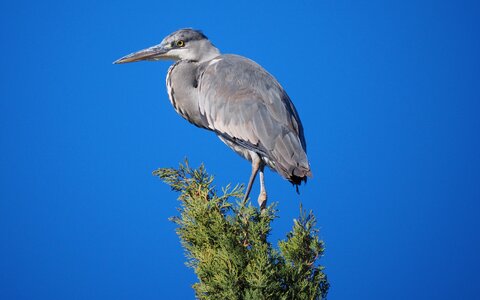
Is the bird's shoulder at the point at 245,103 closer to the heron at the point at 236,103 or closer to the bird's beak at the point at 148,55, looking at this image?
the heron at the point at 236,103

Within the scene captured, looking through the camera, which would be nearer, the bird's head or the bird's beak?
the bird's beak

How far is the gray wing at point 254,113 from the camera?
409 cm

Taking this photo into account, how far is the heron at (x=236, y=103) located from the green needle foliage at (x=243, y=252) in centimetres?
114

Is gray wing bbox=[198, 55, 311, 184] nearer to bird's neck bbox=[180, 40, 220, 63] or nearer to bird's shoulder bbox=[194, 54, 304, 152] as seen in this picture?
bird's shoulder bbox=[194, 54, 304, 152]

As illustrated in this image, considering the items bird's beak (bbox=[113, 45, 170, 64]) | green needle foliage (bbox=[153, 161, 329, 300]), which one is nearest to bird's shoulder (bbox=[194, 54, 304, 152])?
bird's beak (bbox=[113, 45, 170, 64])

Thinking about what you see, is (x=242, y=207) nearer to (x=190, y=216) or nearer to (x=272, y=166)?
(x=190, y=216)

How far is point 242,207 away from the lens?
9.05 ft

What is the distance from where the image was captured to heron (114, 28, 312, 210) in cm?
418

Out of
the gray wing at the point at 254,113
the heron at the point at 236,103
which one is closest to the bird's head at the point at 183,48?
the heron at the point at 236,103

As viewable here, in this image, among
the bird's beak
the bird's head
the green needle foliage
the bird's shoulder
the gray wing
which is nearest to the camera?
the green needle foliage

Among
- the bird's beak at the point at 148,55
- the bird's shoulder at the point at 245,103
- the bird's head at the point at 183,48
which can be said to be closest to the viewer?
the bird's shoulder at the point at 245,103

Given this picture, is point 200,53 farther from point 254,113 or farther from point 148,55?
point 254,113

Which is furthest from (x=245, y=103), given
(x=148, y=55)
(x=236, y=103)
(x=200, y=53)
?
(x=148, y=55)

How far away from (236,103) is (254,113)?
0.21m
